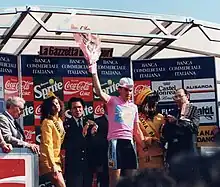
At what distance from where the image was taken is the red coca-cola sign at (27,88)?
28.1 ft

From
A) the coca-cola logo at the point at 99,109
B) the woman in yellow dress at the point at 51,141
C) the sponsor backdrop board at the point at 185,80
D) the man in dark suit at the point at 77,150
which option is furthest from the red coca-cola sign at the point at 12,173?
the sponsor backdrop board at the point at 185,80

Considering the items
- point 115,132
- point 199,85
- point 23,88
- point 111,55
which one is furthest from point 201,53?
point 115,132

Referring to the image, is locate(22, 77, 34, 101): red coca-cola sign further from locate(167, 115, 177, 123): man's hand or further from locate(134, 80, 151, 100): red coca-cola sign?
locate(167, 115, 177, 123): man's hand

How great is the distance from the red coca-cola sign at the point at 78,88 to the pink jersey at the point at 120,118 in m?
2.56

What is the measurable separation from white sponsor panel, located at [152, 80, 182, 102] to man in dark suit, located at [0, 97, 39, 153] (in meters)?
3.66

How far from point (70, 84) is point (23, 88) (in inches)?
31.1

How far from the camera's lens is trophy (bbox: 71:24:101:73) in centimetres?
646

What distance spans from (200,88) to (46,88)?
2.60 metres

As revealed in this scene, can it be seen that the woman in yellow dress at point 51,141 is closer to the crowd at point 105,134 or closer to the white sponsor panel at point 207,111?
the crowd at point 105,134

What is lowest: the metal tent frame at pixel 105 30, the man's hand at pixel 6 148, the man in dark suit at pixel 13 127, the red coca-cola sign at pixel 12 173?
the red coca-cola sign at pixel 12 173

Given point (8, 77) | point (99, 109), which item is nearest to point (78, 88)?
point (99, 109)

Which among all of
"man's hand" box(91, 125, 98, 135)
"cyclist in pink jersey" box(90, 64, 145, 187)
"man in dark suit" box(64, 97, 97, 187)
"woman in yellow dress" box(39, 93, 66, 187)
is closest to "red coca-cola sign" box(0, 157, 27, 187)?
"woman in yellow dress" box(39, 93, 66, 187)

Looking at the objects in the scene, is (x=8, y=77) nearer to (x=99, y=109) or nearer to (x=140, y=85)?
(x=99, y=109)

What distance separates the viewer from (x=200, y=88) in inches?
367
